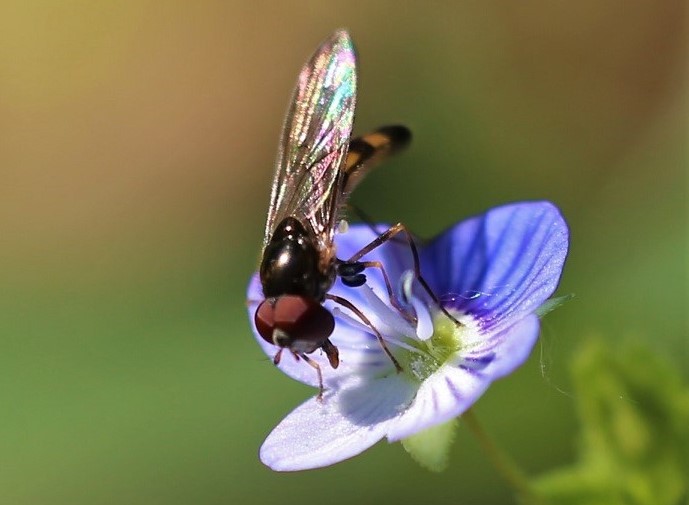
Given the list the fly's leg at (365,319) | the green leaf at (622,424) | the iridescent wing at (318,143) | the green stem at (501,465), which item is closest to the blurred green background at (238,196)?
the green leaf at (622,424)

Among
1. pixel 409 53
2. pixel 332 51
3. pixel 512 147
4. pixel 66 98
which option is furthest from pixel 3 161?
pixel 332 51

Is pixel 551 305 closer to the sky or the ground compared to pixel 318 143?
closer to the ground

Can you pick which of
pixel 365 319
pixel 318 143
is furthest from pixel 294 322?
pixel 318 143

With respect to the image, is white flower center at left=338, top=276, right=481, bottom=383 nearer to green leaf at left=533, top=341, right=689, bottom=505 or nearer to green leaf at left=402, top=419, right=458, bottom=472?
green leaf at left=402, top=419, right=458, bottom=472

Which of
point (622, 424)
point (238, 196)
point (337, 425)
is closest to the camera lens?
point (337, 425)

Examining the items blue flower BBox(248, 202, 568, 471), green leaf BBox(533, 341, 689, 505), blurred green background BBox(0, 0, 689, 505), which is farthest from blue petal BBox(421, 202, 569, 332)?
blurred green background BBox(0, 0, 689, 505)

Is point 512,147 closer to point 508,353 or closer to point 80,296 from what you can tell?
point 80,296

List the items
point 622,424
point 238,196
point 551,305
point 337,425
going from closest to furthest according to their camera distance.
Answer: point 551,305 < point 337,425 < point 622,424 < point 238,196

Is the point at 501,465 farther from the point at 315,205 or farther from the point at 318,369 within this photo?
the point at 315,205
